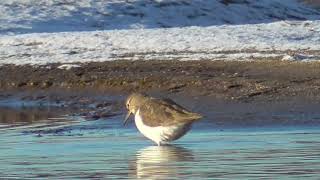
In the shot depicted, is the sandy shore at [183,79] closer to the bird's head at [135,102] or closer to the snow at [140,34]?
the snow at [140,34]

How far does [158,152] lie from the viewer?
11844 mm

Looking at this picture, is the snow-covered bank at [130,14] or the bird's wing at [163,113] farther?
the snow-covered bank at [130,14]

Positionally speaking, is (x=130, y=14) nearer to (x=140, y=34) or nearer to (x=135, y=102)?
(x=140, y=34)

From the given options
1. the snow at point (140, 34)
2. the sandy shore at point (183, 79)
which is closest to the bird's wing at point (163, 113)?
the sandy shore at point (183, 79)

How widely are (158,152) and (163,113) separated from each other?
2.64 ft

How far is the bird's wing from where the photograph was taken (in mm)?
12234

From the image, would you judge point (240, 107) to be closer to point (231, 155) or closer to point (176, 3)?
point (231, 155)

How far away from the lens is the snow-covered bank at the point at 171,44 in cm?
2152

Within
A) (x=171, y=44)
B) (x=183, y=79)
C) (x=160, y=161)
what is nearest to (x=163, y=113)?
(x=160, y=161)

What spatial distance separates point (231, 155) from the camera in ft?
36.3

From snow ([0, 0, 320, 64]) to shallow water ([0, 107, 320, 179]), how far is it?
6.22 meters

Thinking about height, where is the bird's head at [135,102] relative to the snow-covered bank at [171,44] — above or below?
below

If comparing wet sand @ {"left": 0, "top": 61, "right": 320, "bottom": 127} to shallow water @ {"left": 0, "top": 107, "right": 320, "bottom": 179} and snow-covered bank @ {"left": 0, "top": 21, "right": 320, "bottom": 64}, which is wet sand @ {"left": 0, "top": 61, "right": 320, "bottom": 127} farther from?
shallow water @ {"left": 0, "top": 107, "right": 320, "bottom": 179}

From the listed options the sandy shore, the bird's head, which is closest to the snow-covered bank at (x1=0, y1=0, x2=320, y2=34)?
the sandy shore
